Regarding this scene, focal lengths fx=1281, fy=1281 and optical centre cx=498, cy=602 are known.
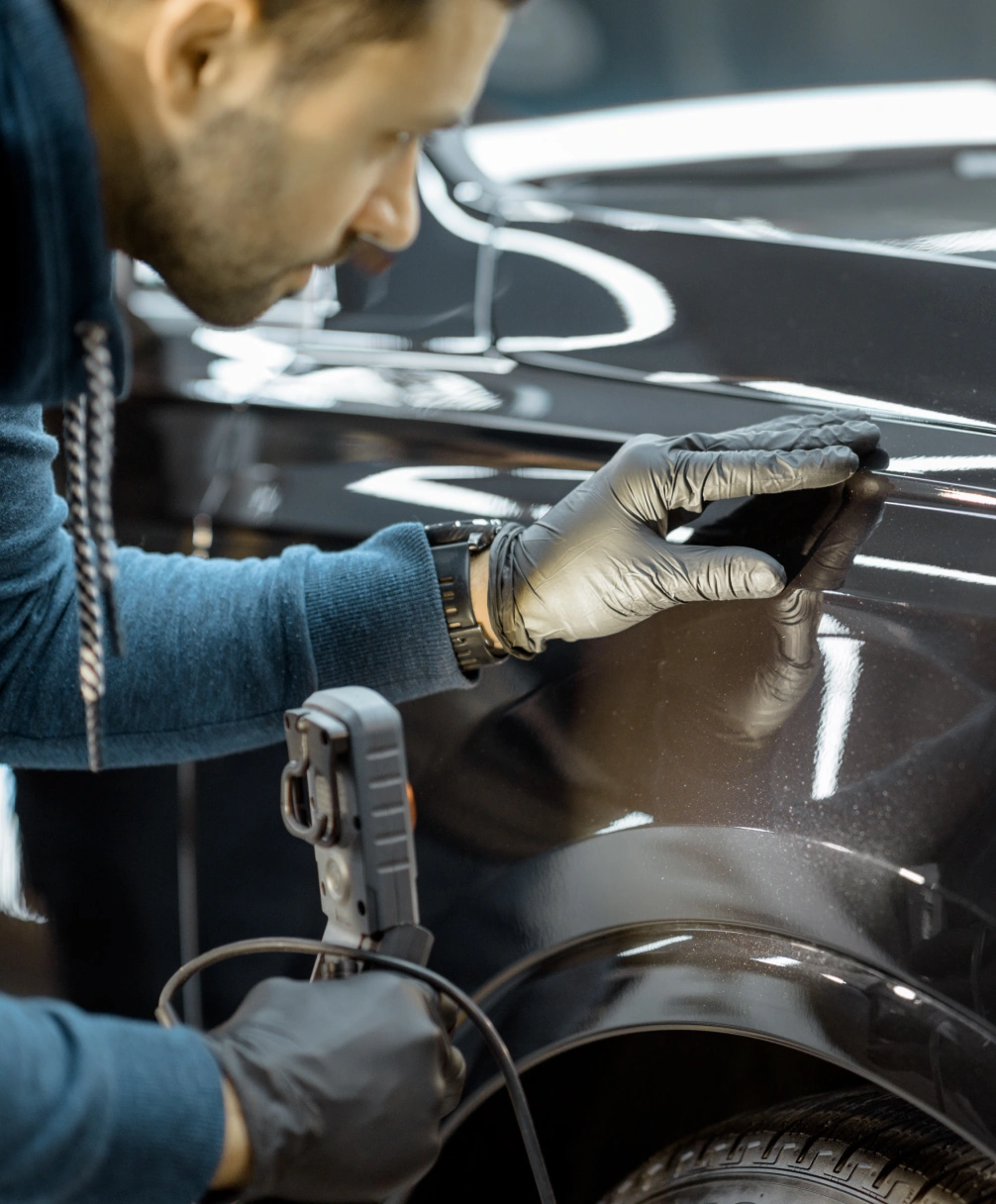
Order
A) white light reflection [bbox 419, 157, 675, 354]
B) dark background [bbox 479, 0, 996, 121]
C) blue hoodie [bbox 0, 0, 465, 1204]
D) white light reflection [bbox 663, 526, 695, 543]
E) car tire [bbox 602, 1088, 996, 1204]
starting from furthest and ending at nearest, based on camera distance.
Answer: dark background [bbox 479, 0, 996, 121] < white light reflection [bbox 419, 157, 675, 354] < white light reflection [bbox 663, 526, 695, 543] < car tire [bbox 602, 1088, 996, 1204] < blue hoodie [bbox 0, 0, 465, 1204]

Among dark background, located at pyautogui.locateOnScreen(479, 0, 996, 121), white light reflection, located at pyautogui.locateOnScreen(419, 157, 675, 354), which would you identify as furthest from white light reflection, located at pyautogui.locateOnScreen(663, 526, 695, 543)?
dark background, located at pyautogui.locateOnScreen(479, 0, 996, 121)

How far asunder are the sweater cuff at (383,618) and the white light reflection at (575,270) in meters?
0.26

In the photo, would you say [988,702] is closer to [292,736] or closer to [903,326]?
[903,326]

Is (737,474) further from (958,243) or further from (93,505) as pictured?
(93,505)

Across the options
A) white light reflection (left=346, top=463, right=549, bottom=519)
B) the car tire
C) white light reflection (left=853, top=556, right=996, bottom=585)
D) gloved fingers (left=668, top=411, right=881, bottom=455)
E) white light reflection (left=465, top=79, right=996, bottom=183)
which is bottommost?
the car tire

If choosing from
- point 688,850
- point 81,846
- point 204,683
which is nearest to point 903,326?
point 688,850

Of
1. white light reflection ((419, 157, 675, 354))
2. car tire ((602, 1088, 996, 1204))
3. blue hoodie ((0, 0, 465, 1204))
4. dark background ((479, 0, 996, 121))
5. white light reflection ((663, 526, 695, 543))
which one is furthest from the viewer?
dark background ((479, 0, 996, 121))

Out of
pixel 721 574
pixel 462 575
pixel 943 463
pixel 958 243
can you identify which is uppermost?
pixel 958 243

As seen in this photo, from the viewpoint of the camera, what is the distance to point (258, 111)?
3.19 ft

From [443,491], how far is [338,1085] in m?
0.56

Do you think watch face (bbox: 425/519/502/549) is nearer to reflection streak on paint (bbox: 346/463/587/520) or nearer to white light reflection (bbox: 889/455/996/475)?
reflection streak on paint (bbox: 346/463/587/520)

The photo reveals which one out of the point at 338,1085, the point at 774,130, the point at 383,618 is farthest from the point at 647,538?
the point at 774,130

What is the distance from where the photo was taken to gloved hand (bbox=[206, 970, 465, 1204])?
96 centimetres

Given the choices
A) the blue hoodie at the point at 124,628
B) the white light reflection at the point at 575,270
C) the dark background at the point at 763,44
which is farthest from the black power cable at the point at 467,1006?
the dark background at the point at 763,44
